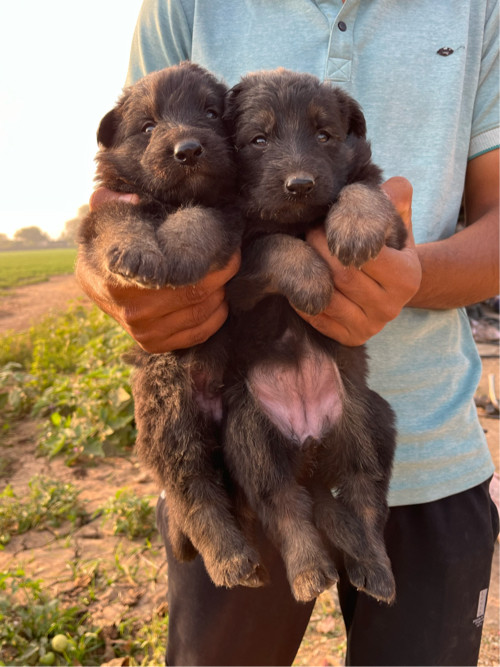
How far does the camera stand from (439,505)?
267 centimetres

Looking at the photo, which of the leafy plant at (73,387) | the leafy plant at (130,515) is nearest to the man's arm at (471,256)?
the leafy plant at (130,515)

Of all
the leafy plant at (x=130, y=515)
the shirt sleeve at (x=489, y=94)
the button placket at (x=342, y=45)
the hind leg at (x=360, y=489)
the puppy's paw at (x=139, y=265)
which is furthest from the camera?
the leafy plant at (x=130, y=515)

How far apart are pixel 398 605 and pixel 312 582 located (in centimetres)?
92

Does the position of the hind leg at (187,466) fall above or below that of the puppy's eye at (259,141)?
below

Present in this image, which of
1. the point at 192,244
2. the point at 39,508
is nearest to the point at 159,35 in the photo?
the point at 192,244

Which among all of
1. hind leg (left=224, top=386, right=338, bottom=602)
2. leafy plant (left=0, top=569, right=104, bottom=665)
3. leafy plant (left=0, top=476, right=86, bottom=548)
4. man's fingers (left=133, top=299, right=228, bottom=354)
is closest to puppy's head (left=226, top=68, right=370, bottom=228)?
man's fingers (left=133, top=299, right=228, bottom=354)

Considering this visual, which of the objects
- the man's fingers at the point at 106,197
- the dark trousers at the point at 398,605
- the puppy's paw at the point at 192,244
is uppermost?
the man's fingers at the point at 106,197

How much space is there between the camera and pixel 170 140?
215 centimetres

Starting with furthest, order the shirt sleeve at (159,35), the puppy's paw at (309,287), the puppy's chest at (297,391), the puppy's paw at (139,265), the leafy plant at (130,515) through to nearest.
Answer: the leafy plant at (130,515), the shirt sleeve at (159,35), the puppy's chest at (297,391), the puppy's paw at (309,287), the puppy's paw at (139,265)

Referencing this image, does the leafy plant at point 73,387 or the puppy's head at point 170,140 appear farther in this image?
the leafy plant at point 73,387

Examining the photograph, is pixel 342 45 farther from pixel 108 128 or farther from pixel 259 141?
pixel 108 128

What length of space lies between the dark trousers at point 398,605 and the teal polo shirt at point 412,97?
0.53 ft

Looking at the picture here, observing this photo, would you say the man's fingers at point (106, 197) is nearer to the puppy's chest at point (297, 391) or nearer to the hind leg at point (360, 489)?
the puppy's chest at point (297, 391)

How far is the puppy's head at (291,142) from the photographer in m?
2.10
